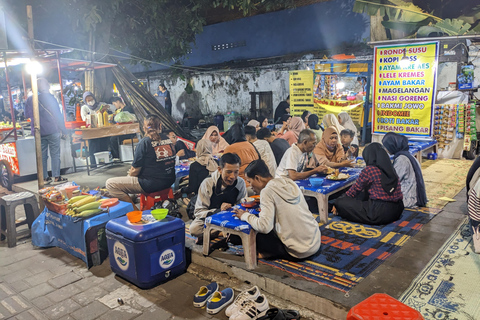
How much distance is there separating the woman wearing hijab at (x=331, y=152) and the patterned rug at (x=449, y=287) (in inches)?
92.3

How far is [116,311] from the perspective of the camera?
3.89 meters

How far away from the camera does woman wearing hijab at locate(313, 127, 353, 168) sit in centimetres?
644

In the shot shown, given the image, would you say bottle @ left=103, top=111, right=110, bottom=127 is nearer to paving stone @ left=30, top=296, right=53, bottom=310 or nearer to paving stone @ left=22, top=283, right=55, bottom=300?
paving stone @ left=22, top=283, right=55, bottom=300

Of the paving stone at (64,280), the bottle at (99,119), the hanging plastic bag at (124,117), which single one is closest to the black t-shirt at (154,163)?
the paving stone at (64,280)

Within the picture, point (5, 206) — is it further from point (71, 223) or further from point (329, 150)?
point (329, 150)

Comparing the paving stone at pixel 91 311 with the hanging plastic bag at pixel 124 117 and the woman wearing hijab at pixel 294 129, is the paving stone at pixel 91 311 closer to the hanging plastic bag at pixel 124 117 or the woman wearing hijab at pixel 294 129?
the woman wearing hijab at pixel 294 129

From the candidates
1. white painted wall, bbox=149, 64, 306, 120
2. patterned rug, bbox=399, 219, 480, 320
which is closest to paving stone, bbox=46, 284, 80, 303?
patterned rug, bbox=399, 219, 480, 320

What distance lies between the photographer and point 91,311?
3914 millimetres

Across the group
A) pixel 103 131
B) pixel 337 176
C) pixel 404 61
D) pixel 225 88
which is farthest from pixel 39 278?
pixel 225 88

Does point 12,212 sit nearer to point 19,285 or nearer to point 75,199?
point 75,199

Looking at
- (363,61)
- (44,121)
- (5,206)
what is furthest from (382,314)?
(363,61)

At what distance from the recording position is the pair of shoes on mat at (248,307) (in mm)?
3465

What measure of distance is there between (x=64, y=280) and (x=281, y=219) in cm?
295

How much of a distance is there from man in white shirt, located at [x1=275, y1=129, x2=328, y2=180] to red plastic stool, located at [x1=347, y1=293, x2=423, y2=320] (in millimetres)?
3511
